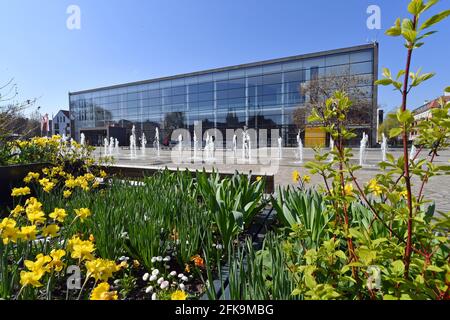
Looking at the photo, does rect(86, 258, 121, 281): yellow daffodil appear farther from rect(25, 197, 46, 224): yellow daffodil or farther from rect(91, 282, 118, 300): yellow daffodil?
rect(25, 197, 46, 224): yellow daffodil

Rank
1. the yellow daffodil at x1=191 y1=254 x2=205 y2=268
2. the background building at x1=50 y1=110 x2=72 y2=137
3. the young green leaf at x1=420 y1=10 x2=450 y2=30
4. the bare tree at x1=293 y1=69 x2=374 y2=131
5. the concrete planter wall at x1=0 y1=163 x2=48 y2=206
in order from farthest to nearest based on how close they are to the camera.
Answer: the background building at x1=50 y1=110 x2=72 y2=137 → the bare tree at x1=293 y1=69 x2=374 y2=131 → the concrete planter wall at x1=0 y1=163 x2=48 y2=206 → the yellow daffodil at x1=191 y1=254 x2=205 y2=268 → the young green leaf at x1=420 y1=10 x2=450 y2=30

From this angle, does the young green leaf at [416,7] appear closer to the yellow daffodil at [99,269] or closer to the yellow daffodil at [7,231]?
the yellow daffodil at [99,269]

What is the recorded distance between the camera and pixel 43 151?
5805 mm

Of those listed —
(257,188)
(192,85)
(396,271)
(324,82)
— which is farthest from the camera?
(192,85)

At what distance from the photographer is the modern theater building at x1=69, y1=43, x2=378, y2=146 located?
1054 inches

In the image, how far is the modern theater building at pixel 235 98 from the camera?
87.8 ft

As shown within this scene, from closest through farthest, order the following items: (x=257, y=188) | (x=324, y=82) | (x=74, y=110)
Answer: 1. (x=257, y=188)
2. (x=324, y=82)
3. (x=74, y=110)

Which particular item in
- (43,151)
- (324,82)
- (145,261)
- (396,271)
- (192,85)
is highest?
(192,85)

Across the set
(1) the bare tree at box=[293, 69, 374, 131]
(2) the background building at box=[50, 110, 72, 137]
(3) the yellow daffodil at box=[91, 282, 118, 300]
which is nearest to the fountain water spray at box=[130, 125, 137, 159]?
(1) the bare tree at box=[293, 69, 374, 131]

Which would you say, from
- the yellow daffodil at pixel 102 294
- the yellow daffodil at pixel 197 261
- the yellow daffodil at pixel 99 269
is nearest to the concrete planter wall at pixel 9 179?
the yellow daffodil at pixel 197 261
